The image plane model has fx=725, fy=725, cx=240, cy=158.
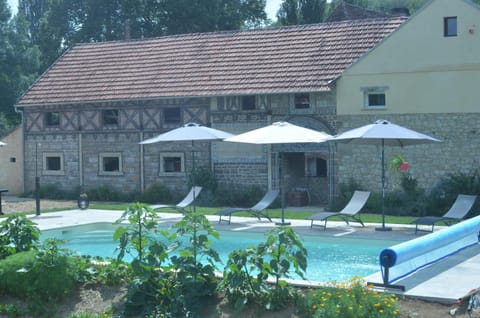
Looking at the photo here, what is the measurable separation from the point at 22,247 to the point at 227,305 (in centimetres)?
360

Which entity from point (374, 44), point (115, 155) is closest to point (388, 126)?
point (374, 44)

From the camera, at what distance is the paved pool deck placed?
8910 millimetres

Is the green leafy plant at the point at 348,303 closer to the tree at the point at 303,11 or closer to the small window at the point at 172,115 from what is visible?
the small window at the point at 172,115

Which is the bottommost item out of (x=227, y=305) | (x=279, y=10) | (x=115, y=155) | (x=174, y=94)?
(x=227, y=305)

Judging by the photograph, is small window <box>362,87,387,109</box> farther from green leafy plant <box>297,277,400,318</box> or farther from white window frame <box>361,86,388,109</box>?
green leafy plant <box>297,277,400,318</box>

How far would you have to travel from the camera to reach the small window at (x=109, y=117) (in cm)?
2656

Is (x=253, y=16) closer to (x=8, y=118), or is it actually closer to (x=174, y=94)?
(x=8, y=118)

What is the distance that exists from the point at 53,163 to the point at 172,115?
5734 millimetres

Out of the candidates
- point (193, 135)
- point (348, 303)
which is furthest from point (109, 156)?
point (348, 303)

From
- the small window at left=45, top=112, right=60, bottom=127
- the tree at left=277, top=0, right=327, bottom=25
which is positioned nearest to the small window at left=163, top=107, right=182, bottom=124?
the small window at left=45, top=112, right=60, bottom=127

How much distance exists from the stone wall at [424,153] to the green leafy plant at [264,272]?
12.6m

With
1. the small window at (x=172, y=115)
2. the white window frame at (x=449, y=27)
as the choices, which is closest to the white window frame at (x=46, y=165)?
the small window at (x=172, y=115)

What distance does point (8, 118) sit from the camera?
42.1 m

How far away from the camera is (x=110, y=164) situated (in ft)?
87.9
